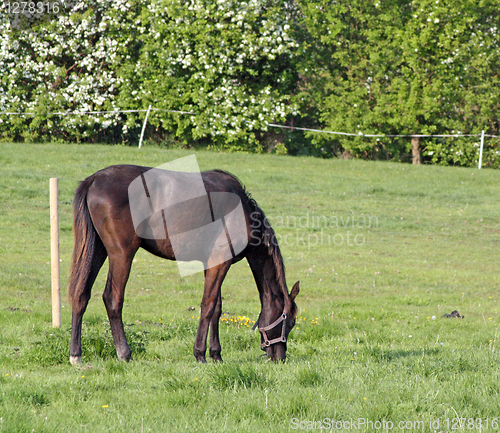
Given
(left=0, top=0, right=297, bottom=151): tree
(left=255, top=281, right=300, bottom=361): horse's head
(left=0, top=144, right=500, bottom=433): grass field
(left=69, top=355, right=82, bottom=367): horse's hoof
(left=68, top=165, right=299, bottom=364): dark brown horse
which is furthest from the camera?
(left=0, top=0, right=297, bottom=151): tree

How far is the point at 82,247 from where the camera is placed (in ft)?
17.9

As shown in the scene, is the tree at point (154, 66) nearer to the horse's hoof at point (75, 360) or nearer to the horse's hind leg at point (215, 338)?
the horse's hind leg at point (215, 338)

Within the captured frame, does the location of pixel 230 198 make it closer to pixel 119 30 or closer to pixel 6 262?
pixel 6 262

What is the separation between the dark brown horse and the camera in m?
5.34

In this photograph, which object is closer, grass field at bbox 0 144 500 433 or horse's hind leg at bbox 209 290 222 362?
grass field at bbox 0 144 500 433

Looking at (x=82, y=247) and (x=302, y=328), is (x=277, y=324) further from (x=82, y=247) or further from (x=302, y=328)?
(x=82, y=247)

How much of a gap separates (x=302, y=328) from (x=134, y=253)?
2718mm

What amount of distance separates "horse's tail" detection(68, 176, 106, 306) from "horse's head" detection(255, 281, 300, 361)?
1712 millimetres

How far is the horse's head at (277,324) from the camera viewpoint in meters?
5.50

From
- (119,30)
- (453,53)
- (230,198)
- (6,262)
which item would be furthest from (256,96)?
(230,198)

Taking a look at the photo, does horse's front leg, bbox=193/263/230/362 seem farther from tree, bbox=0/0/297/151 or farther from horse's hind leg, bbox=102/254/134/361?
tree, bbox=0/0/297/151

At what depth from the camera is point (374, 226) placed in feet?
52.3

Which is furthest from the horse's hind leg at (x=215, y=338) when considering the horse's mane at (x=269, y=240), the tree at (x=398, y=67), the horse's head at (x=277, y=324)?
the tree at (x=398, y=67)

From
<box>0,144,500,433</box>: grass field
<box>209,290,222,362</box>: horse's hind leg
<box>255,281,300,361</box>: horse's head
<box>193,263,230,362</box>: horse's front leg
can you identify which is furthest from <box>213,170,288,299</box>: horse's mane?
<box>0,144,500,433</box>: grass field
